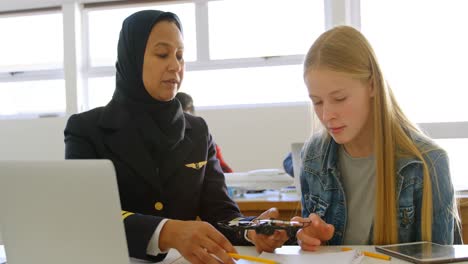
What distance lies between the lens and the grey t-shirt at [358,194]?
1248 mm

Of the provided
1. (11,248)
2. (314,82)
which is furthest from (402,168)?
(11,248)

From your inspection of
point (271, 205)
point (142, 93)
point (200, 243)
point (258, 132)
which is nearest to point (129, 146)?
point (142, 93)

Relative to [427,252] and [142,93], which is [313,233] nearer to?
[427,252]

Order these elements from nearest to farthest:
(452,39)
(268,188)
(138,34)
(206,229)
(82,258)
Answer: (82,258) < (206,229) < (138,34) < (268,188) < (452,39)

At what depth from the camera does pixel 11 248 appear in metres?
0.73

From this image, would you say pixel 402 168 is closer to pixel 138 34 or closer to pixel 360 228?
pixel 360 228

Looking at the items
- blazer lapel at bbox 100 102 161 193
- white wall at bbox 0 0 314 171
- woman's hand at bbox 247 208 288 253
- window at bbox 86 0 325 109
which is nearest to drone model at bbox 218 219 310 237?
woman's hand at bbox 247 208 288 253

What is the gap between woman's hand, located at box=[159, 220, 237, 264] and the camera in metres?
0.84

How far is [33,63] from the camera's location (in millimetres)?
4664

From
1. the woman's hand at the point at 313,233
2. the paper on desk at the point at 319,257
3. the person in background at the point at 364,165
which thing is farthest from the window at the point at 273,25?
the paper on desk at the point at 319,257

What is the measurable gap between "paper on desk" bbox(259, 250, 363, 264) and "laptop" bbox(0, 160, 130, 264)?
380mm

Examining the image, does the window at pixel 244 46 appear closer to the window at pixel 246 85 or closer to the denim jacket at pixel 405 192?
the window at pixel 246 85

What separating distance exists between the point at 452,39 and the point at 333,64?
3.30m

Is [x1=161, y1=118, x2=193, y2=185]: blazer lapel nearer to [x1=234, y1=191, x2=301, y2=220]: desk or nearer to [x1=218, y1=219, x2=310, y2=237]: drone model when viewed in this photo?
[x1=218, y1=219, x2=310, y2=237]: drone model
